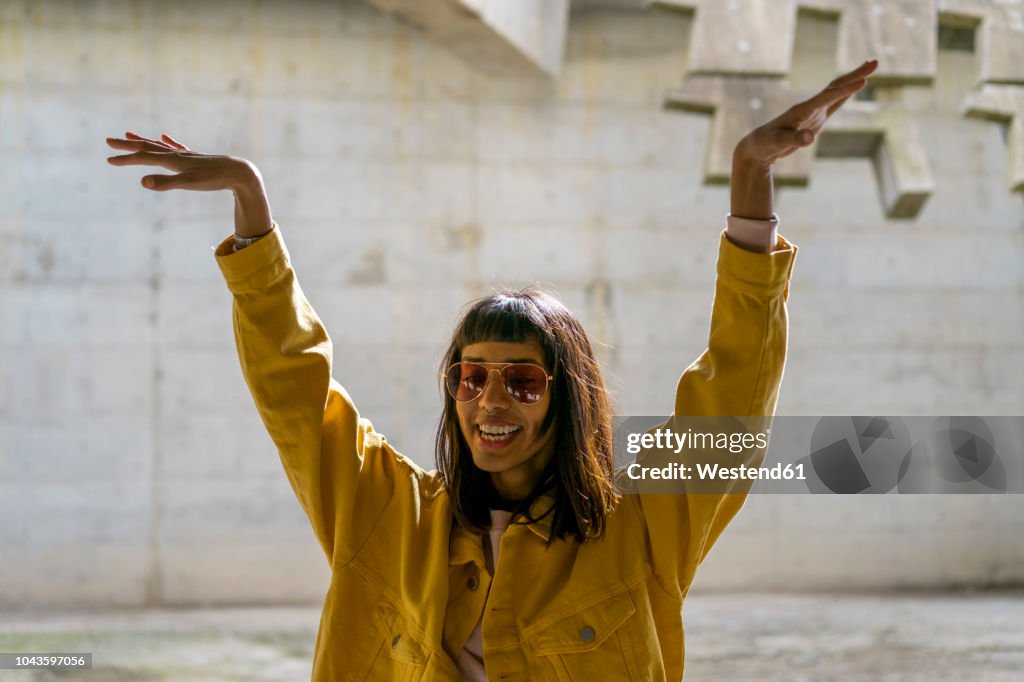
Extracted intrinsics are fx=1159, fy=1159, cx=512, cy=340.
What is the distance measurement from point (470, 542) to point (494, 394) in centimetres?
18

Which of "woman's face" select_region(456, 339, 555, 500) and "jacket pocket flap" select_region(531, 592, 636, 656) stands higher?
"woman's face" select_region(456, 339, 555, 500)

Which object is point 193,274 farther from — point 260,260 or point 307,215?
point 260,260

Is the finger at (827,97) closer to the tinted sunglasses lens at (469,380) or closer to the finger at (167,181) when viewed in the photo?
the tinted sunglasses lens at (469,380)

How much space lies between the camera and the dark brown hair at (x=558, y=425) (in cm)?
136

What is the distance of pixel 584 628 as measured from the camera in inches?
50.4

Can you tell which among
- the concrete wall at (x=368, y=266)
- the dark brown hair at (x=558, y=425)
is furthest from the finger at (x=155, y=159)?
the concrete wall at (x=368, y=266)

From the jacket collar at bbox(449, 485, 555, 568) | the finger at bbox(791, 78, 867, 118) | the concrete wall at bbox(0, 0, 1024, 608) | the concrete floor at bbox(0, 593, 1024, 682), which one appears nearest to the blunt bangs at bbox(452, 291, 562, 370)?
the jacket collar at bbox(449, 485, 555, 568)

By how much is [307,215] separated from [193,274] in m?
0.62

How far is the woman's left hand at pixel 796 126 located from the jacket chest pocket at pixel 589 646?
1.74 feet

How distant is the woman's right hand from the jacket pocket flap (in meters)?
0.56

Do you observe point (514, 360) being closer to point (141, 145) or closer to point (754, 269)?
point (754, 269)

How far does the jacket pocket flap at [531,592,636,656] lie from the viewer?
4.18 ft

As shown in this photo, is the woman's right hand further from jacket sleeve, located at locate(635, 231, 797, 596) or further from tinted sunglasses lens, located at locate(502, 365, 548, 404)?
jacket sleeve, located at locate(635, 231, 797, 596)

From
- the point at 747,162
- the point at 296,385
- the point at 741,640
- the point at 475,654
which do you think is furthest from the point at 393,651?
the point at 741,640
